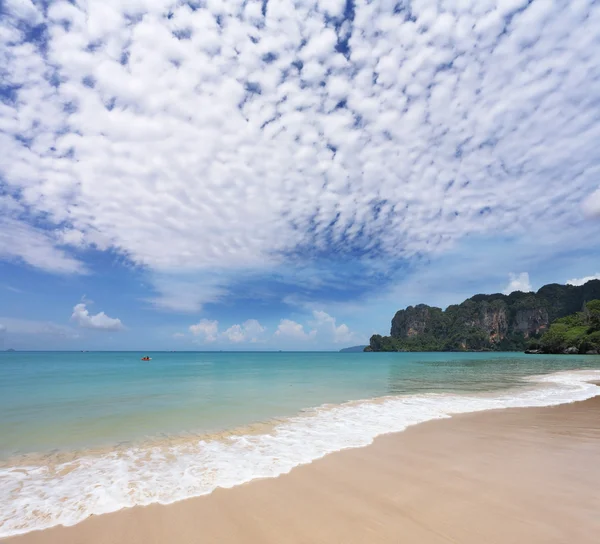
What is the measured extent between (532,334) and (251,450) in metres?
198

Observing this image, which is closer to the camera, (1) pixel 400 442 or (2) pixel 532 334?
(1) pixel 400 442

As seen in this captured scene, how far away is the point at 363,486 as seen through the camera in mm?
4531

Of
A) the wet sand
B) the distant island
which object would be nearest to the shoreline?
the wet sand

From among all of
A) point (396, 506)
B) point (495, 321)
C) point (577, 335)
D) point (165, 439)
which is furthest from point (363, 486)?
point (495, 321)

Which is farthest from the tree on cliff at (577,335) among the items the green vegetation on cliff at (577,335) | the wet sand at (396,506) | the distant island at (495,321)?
the wet sand at (396,506)

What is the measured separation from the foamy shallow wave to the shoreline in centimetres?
28

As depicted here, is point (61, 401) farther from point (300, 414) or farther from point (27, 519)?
point (27, 519)

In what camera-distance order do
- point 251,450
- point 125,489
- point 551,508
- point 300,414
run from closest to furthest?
point 551,508, point 125,489, point 251,450, point 300,414

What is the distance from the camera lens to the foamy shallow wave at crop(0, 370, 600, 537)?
4.21 metres

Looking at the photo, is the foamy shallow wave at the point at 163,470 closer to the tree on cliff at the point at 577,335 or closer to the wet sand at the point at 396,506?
the wet sand at the point at 396,506

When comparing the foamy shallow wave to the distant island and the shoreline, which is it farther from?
the distant island

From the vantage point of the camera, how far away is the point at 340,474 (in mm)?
5043

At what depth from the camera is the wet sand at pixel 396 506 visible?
3342 millimetres

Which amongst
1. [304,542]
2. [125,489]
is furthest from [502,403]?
[125,489]
